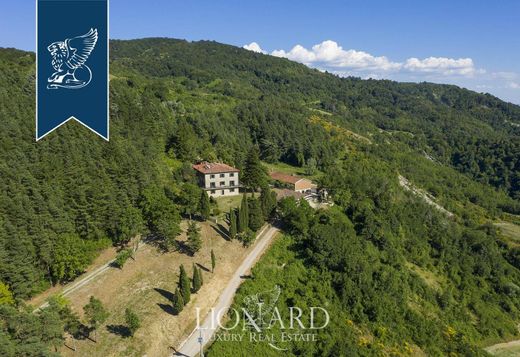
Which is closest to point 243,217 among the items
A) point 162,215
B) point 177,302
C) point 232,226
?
point 232,226

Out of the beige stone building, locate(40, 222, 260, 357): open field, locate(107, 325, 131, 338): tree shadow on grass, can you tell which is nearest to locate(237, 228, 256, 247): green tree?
locate(40, 222, 260, 357): open field

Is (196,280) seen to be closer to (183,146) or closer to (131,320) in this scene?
(131,320)

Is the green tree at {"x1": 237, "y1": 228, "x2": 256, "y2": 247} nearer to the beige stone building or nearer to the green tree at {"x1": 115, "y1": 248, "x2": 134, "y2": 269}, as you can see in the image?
the beige stone building

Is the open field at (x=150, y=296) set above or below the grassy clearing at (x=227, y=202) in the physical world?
below

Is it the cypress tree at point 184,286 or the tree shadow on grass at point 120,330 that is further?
the cypress tree at point 184,286

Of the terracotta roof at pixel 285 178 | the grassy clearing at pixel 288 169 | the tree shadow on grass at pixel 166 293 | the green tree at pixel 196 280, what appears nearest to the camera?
the tree shadow on grass at pixel 166 293

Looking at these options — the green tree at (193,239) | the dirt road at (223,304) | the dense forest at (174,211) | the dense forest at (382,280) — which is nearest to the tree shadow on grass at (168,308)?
the dirt road at (223,304)

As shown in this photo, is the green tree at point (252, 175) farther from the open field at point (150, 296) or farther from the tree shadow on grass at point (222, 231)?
the open field at point (150, 296)
